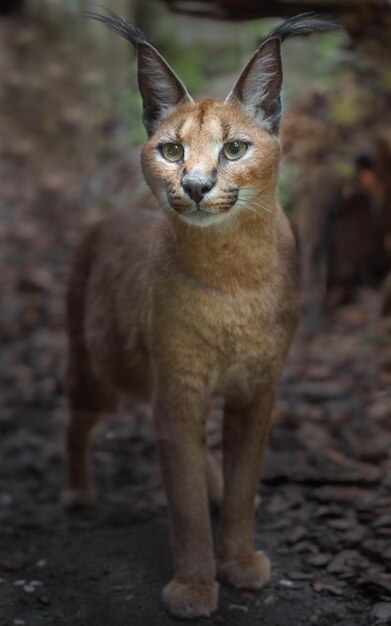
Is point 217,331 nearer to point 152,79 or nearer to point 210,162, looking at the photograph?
point 210,162

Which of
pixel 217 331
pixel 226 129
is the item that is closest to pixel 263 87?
pixel 226 129

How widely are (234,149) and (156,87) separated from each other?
0.41m

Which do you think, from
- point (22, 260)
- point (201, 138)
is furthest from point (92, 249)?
point (22, 260)

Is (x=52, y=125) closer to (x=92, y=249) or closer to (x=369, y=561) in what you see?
(x=92, y=249)

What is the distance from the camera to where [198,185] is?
3.35 meters

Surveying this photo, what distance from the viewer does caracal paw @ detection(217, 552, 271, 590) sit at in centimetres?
400

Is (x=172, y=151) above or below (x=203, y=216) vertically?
above

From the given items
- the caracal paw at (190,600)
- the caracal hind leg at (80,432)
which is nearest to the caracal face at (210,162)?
the caracal paw at (190,600)

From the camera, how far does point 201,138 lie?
350cm

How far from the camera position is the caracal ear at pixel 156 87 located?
362 centimetres

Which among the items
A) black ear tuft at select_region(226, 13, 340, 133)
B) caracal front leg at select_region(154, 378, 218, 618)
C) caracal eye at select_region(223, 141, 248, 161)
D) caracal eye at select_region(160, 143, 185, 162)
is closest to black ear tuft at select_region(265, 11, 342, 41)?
black ear tuft at select_region(226, 13, 340, 133)

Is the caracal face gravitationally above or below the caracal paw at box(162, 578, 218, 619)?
above

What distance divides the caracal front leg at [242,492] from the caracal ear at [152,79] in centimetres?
116

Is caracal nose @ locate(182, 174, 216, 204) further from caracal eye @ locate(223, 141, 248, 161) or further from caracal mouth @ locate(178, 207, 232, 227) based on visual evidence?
caracal eye @ locate(223, 141, 248, 161)
